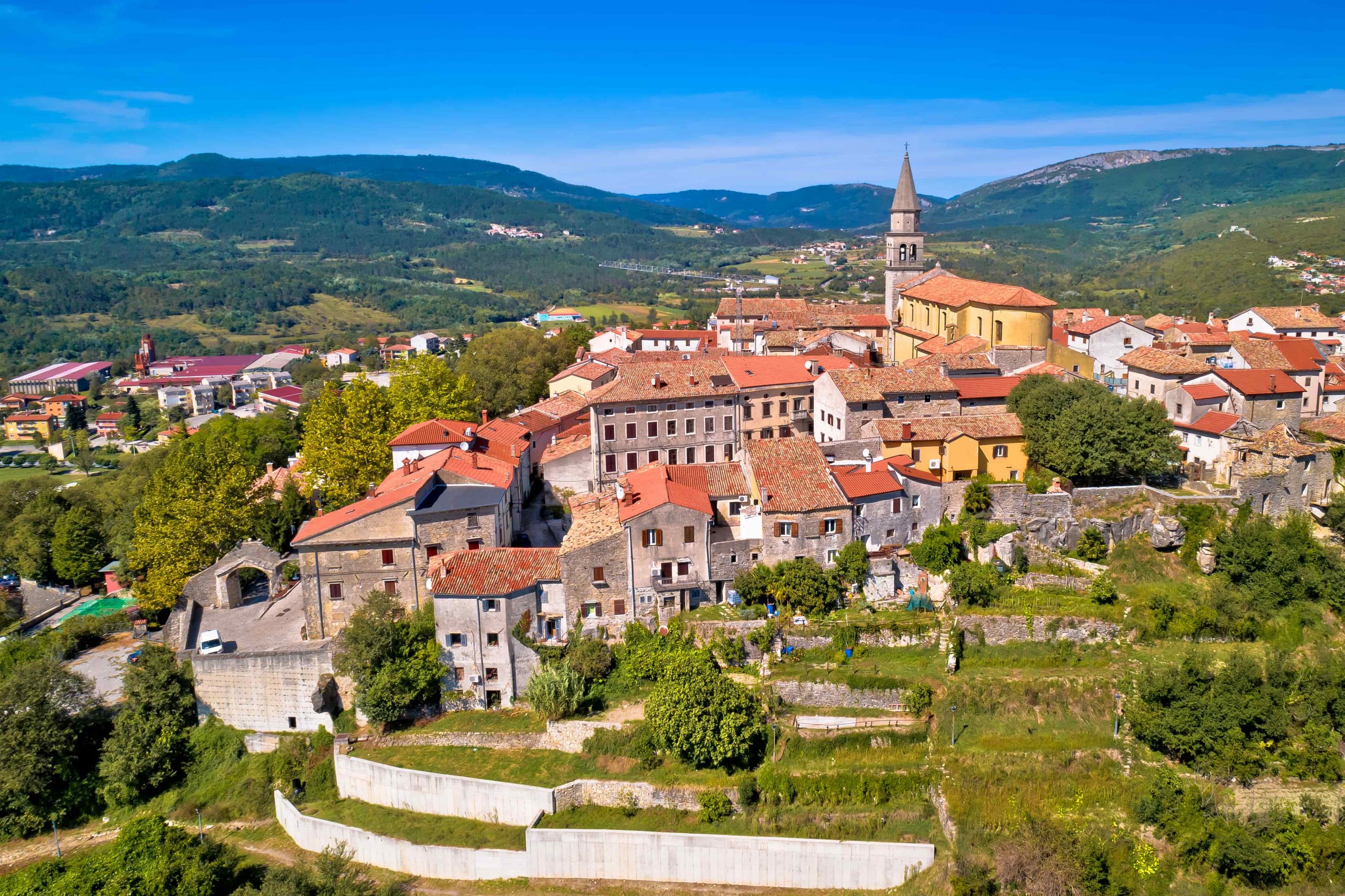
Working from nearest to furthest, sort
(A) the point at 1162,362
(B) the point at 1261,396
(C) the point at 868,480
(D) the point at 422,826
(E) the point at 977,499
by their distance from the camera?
1. (D) the point at 422,826
2. (C) the point at 868,480
3. (E) the point at 977,499
4. (B) the point at 1261,396
5. (A) the point at 1162,362

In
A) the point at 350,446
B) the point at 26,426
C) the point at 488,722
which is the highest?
the point at 350,446

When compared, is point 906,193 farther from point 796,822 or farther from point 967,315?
point 796,822

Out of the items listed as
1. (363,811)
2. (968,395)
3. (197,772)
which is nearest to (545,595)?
(363,811)

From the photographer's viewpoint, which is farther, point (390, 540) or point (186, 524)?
point (186, 524)

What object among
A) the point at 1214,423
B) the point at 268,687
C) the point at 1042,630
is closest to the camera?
the point at 1042,630

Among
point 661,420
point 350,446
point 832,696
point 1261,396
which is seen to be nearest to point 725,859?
point 832,696

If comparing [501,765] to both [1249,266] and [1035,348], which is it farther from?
[1249,266]

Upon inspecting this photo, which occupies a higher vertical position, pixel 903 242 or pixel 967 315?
pixel 903 242
